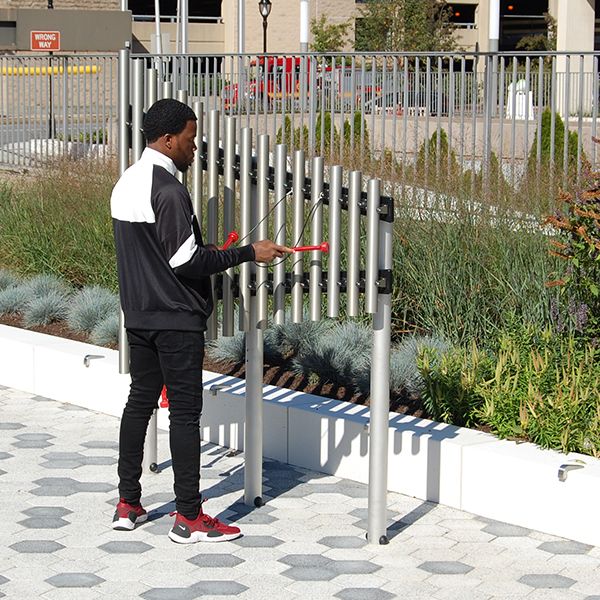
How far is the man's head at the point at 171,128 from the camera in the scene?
611cm

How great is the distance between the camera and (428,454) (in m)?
6.97

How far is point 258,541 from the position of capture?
20.8 feet

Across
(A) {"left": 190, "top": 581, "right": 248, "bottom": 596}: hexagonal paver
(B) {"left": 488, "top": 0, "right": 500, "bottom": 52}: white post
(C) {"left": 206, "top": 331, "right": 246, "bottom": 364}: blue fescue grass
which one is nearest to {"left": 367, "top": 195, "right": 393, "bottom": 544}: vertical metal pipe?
(A) {"left": 190, "top": 581, "right": 248, "bottom": 596}: hexagonal paver

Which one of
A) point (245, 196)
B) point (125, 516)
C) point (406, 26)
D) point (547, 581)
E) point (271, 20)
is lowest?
point (547, 581)

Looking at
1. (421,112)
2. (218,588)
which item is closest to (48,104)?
(421,112)

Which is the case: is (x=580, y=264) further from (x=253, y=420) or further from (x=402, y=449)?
(x=253, y=420)

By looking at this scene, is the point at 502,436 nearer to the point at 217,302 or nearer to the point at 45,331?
the point at 217,302

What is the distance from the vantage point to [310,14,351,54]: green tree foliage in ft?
178

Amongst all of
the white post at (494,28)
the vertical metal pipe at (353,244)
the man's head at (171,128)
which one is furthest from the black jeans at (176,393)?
the white post at (494,28)

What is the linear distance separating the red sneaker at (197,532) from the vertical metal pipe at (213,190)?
92 cm

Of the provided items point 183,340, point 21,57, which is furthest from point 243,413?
point 21,57

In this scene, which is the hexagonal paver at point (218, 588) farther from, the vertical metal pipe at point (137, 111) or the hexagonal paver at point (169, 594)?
the vertical metal pipe at point (137, 111)

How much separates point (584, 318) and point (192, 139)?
109 inches

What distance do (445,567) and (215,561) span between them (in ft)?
3.23
